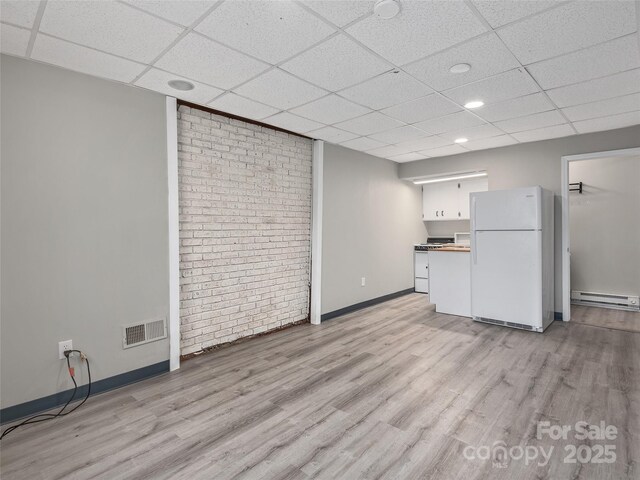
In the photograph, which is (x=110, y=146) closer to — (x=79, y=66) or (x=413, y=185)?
(x=79, y=66)

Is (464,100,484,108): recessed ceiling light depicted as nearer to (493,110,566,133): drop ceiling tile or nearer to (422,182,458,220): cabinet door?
(493,110,566,133): drop ceiling tile

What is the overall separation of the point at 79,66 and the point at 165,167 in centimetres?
91

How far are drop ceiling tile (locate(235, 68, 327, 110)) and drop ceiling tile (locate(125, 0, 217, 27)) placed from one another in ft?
2.44

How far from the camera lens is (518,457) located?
181 centimetres

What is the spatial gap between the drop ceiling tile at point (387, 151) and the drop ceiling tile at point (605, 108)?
6.82 ft

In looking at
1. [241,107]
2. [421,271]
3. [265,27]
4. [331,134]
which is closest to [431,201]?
[421,271]

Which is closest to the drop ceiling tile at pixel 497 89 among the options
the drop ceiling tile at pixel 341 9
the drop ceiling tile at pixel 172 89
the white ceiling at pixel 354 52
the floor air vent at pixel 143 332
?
the white ceiling at pixel 354 52

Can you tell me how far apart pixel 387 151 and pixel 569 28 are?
3.14 meters

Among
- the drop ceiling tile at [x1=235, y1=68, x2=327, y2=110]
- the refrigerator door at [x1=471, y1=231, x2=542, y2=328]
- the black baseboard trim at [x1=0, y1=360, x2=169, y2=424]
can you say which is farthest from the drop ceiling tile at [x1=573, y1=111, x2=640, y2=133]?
the black baseboard trim at [x1=0, y1=360, x2=169, y2=424]

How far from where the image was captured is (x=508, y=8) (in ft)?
5.81

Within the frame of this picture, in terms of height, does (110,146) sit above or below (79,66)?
below

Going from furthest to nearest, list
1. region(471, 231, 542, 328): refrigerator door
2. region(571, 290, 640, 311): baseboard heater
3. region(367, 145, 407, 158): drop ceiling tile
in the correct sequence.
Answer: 1. region(571, 290, 640, 311): baseboard heater
2. region(367, 145, 407, 158): drop ceiling tile
3. region(471, 231, 542, 328): refrigerator door

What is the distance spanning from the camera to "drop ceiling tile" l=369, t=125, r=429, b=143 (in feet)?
13.0

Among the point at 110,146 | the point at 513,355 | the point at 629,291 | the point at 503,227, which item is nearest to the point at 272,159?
the point at 110,146
